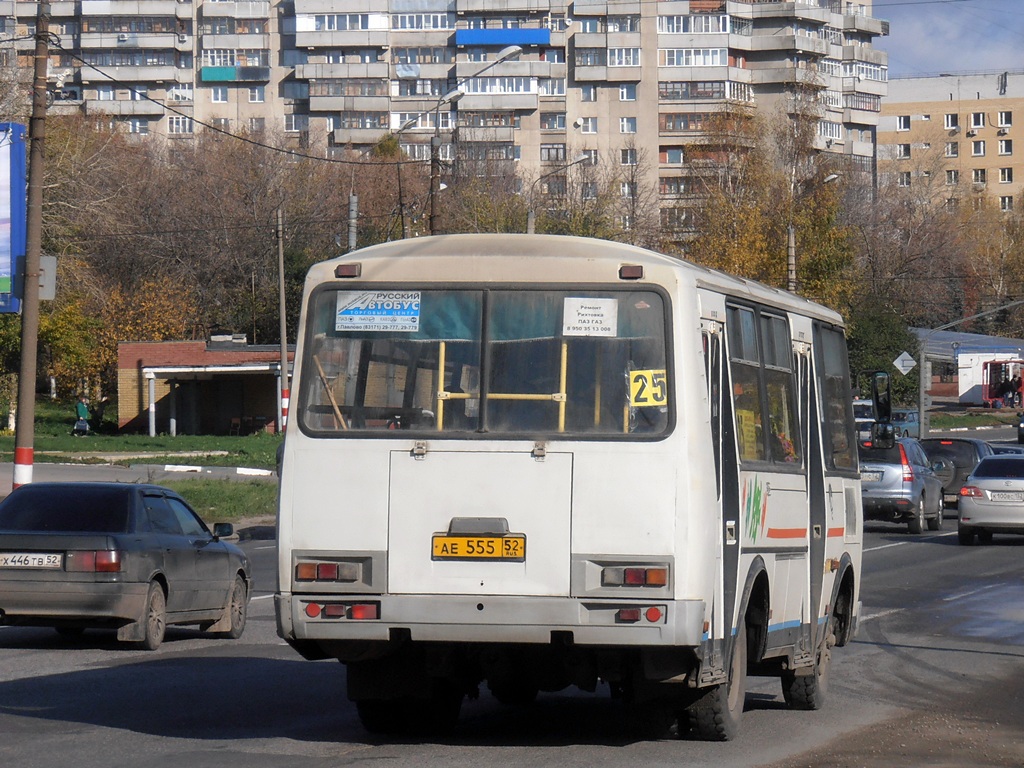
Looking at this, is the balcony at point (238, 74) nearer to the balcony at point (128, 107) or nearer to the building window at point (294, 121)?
the building window at point (294, 121)

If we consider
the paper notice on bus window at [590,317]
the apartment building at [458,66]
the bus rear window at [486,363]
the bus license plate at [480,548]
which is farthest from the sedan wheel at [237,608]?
the apartment building at [458,66]

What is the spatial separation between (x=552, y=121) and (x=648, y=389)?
4259 inches

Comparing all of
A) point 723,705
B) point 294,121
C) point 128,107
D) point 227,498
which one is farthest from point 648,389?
point 128,107

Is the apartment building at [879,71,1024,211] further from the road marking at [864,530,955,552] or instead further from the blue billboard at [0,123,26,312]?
the blue billboard at [0,123,26,312]


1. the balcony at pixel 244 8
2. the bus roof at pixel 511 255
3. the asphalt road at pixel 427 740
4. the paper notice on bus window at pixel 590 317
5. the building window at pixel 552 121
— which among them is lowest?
the asphalt road at pixel 427 740

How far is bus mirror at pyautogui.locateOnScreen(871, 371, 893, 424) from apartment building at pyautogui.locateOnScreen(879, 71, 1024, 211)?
410 ft

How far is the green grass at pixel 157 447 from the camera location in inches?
1770

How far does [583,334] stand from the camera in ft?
27.1

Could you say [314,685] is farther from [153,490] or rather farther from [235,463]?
[235,463]

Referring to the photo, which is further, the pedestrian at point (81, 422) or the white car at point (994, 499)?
the pedestrian at point (81, 422)

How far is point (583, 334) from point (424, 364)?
84 centimetres

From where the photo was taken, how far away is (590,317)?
8.29 m

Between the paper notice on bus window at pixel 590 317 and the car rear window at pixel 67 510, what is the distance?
20.7 ft

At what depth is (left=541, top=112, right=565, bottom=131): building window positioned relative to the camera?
11438 centimetres
